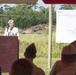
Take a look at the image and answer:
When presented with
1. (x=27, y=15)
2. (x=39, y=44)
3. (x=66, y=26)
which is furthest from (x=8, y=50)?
(x=27, y=15)

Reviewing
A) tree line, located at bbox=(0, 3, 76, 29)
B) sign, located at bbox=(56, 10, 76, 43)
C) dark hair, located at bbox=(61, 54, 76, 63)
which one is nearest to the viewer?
dark hair, located at bbox=(61, 54, 76, 63)

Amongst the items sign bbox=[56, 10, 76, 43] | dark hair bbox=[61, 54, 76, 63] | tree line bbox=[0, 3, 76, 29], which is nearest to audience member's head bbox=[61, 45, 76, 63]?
dark hair bbox=[61, 54, 76, 63]

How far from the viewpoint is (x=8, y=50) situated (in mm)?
9328

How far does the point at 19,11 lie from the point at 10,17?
1019mm

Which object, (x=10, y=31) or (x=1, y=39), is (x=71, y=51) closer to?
(x=1, y=39)

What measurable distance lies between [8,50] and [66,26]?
296 cm

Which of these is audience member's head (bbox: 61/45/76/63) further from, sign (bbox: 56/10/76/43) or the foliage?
the foliage

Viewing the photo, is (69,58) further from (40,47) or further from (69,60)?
(40,47)

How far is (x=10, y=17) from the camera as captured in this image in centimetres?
1316

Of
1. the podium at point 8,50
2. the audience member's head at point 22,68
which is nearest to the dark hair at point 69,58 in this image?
the audience member's head at point 22,68

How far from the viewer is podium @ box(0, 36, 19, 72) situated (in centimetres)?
909

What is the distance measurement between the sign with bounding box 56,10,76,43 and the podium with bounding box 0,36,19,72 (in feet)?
7.96

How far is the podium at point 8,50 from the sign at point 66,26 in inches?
95.5

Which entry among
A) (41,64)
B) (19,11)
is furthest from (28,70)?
(19,11)
